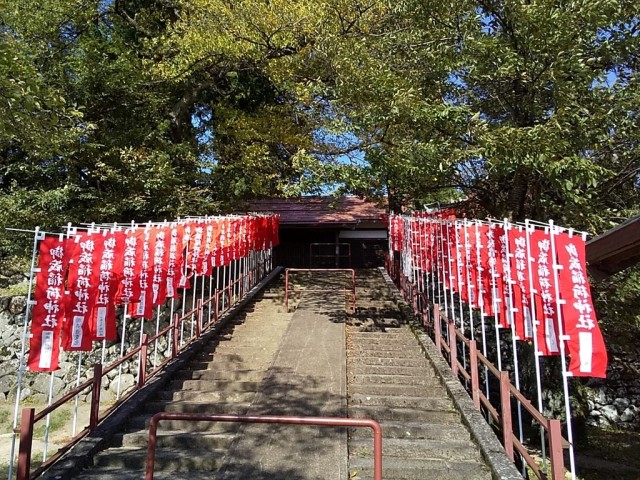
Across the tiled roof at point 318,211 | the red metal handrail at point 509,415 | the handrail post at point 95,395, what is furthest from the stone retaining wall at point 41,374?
the red metal handrail at point 509,415

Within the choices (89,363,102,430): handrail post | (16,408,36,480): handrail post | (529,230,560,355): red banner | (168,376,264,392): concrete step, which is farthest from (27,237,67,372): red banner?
(529,230,560,355): red banner

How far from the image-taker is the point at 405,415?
22.5 ft

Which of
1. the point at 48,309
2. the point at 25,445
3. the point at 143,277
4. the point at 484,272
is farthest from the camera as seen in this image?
the point at 143,277

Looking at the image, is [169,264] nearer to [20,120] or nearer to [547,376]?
[20,120]

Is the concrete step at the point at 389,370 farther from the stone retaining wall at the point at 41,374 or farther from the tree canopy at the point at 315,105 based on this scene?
the stone retaining wall at the point at 41,374

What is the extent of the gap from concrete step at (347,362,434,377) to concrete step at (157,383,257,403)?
6.70ft

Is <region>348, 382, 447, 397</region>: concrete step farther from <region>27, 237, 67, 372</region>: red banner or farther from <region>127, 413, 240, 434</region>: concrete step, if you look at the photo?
<region>27, 237, 67, 372</region>: red banner

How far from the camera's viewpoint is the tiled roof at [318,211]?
20219 millimetres

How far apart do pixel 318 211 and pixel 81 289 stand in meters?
15.4

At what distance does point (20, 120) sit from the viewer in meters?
7.82

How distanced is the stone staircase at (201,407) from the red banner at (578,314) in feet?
14.7

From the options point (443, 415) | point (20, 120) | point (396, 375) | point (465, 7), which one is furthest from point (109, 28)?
point (443, 415)

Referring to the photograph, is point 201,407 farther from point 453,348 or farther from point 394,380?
point 453,348

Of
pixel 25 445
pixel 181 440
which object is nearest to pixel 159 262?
pixel 181 440
